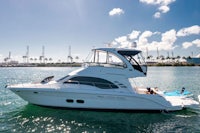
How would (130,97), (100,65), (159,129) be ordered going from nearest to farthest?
(159,129), (130,97), (100,65)

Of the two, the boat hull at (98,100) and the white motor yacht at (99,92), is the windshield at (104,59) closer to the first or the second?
the white motor yacht at (99,92)

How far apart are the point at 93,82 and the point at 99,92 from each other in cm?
84

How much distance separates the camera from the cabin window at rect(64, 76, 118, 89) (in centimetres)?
1278

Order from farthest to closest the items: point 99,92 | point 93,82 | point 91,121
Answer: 1. point 93,82
2. point 99,92
3. point 91,121

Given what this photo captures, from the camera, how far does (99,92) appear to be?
40.5 ft

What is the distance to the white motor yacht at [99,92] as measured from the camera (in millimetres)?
12422

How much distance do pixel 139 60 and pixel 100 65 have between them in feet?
9.13

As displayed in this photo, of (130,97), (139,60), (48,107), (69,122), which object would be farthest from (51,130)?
(139,60)

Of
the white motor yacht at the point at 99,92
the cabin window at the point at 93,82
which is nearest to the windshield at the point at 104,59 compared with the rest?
the white motor yacht at the point at 99,92

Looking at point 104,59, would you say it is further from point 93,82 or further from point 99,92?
point 99,92

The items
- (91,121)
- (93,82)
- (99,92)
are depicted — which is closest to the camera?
(91,121)

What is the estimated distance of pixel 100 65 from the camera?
13.4 m

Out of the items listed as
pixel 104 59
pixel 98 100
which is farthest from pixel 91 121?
pixel 104 59

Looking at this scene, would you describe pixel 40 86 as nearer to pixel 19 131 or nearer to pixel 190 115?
pixel 19 131
